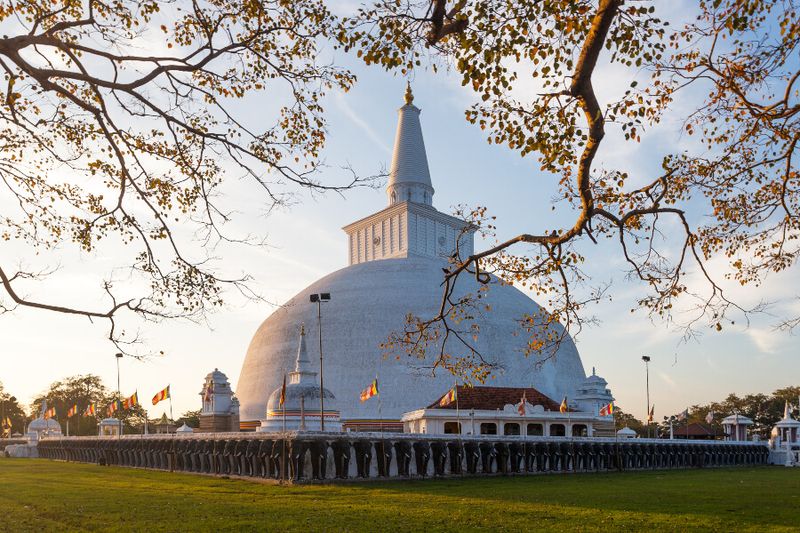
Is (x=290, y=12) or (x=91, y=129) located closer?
(x=290, y=12)

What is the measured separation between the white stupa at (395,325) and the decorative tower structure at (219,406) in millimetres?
1833

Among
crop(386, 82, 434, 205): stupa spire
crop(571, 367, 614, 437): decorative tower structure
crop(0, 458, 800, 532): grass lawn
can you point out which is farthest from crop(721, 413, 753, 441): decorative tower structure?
crop(0, 458, 800, 532): grass lawn

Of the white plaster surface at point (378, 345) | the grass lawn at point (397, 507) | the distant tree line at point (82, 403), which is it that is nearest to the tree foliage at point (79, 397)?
the distant tree line at point (82, 403)

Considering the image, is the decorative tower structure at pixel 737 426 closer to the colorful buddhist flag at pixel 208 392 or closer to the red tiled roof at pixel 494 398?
the red tiled roof at pixel 494 398

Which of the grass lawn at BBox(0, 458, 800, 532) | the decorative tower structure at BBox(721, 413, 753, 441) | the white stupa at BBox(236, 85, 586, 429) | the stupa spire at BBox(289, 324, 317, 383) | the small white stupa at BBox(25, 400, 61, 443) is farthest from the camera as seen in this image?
the small white stupa at BBox(25, 400, 61, 443)

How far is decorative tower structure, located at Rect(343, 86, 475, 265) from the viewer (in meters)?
78.1

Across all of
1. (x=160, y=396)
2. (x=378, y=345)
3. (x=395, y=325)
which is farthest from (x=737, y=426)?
(x=160, y=396)

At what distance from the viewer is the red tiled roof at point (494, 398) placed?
5544 cm

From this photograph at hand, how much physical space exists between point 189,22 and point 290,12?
195 cm

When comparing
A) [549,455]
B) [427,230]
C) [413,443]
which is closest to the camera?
[413,443]

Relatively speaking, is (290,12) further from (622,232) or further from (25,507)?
→ (25,507)

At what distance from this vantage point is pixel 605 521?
16.9m

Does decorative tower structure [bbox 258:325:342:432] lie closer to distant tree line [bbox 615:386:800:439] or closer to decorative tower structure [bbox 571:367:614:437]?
decorative tower structure [bbox 571:367:614:437]

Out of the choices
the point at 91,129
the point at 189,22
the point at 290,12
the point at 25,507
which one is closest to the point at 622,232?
the point at 290,12
